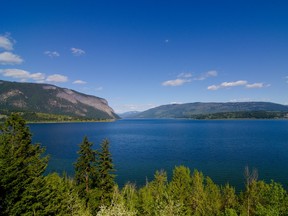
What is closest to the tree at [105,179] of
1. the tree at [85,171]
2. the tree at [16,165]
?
the tree at [85,171]

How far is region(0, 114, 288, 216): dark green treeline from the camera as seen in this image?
24328mm

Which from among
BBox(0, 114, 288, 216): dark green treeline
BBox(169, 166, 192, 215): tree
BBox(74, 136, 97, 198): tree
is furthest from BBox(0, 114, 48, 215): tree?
BBox(169, 166, 192, 215): tree

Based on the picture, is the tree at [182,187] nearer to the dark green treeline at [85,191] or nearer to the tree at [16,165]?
the dark green treeline at [85,191]

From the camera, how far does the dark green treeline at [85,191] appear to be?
79.8 ft

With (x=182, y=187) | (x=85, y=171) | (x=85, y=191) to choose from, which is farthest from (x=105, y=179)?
(x=182, y=187)

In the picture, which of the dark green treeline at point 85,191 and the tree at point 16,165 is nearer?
the tree at point 16,165

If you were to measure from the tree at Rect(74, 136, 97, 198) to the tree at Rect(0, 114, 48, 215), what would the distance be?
28.8ft

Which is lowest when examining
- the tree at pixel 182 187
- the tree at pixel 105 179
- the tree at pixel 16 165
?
the tree at pixel 182 187

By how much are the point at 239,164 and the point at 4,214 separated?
103234 mm

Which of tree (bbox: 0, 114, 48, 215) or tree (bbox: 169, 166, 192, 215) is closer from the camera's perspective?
tree (bbox: 0, 114, 48, 215)

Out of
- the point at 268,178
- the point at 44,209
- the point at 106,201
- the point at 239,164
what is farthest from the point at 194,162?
the point at 44,209

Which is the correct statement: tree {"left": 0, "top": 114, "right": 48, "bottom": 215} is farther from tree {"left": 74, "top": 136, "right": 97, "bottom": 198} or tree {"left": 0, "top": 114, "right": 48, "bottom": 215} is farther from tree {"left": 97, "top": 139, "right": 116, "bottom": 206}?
tree {"left": 97, "top": 139, "right": 116, "bottom": 206}

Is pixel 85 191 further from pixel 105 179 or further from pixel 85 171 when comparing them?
pixel 105 179

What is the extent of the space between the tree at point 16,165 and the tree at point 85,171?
8.79 meters
